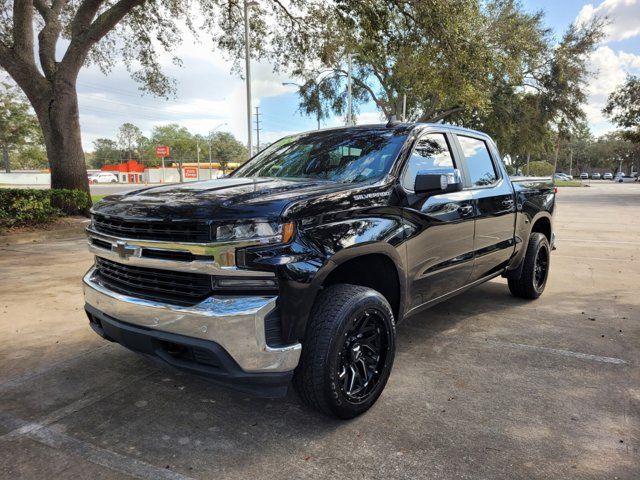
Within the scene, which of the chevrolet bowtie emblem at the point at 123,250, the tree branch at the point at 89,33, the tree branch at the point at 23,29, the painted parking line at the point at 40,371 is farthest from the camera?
the tree branch at the point at 89,33

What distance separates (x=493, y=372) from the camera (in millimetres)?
3533

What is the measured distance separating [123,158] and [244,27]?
4337 inches

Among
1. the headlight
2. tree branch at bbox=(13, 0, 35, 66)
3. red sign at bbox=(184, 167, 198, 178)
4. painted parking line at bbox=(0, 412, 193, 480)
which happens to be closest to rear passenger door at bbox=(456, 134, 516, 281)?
the headlight

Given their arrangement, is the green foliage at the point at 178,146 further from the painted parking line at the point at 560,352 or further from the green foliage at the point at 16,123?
the painted parking line at the point at 560,352

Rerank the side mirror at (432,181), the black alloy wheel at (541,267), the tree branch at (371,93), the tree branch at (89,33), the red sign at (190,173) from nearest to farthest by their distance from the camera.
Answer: the side mirror at (432,181)
the black alloy wheel at (541,267)
the tree branch at (89,33)
the tree branch at (371,93)
the red sign at (190,173)

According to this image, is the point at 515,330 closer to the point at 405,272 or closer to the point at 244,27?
the point at 405,272

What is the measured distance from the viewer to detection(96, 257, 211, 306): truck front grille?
2.47 m

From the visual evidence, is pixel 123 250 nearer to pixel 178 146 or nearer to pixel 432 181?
pixel 432 181

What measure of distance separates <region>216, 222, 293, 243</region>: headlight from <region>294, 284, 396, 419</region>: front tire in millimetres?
524

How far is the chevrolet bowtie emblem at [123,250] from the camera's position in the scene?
107 inches

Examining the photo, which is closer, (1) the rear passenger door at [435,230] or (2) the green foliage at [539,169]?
(1) the rear passenger door at [435,230]

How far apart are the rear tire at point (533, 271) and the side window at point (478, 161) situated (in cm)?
111

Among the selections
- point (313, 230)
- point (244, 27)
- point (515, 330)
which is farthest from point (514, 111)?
point (313, 230)

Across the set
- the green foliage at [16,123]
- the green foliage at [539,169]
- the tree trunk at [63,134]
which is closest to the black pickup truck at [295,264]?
the tree trunk at [63,134]
